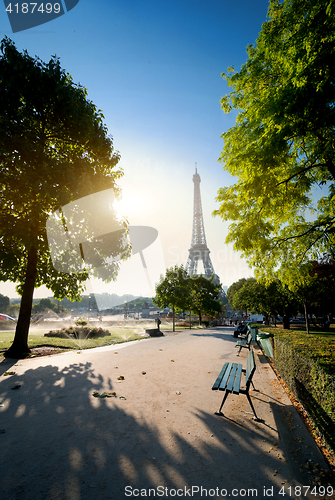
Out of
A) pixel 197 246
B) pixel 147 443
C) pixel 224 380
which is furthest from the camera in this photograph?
pixel 197 246

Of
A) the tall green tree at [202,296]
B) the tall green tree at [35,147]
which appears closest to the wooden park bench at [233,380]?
the tall green tree at [35,147]

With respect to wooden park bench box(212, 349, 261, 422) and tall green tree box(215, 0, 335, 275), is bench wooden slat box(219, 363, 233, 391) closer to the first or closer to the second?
wooden park bench box(212, 349, 261, 422)

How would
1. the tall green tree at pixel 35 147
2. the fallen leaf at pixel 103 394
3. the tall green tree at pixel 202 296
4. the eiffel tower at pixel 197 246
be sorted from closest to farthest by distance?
the fallen leaf at pixel 103 394 < the tall green tree at pixel 35 147 < the tall green tree at pixel 202 296 < the eiffel tower at pixel 197 246

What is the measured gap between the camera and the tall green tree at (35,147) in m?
8.20

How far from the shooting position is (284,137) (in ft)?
17.9

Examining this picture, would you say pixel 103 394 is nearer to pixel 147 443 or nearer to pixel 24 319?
pixel 147 443

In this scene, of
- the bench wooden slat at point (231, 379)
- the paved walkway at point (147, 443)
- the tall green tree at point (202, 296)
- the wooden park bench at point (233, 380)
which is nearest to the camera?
the paved walkway at point (147, 443)

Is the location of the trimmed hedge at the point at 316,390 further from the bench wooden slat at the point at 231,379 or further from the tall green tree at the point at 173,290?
the tall green tree at the point at 173,290

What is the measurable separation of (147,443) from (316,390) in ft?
8.64

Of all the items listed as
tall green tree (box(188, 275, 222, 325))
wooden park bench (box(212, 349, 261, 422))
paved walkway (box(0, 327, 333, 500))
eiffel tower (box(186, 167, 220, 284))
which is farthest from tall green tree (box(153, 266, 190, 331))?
eiffel tower (box(186, 167, 220, 284))

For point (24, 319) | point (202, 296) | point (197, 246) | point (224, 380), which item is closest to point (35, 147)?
point (24, 319)

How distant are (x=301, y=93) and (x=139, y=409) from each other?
22.3ft

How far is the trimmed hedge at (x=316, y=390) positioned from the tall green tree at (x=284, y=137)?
13.7 ft

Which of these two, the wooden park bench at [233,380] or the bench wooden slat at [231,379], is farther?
the bench wooden slat at [231,379]
